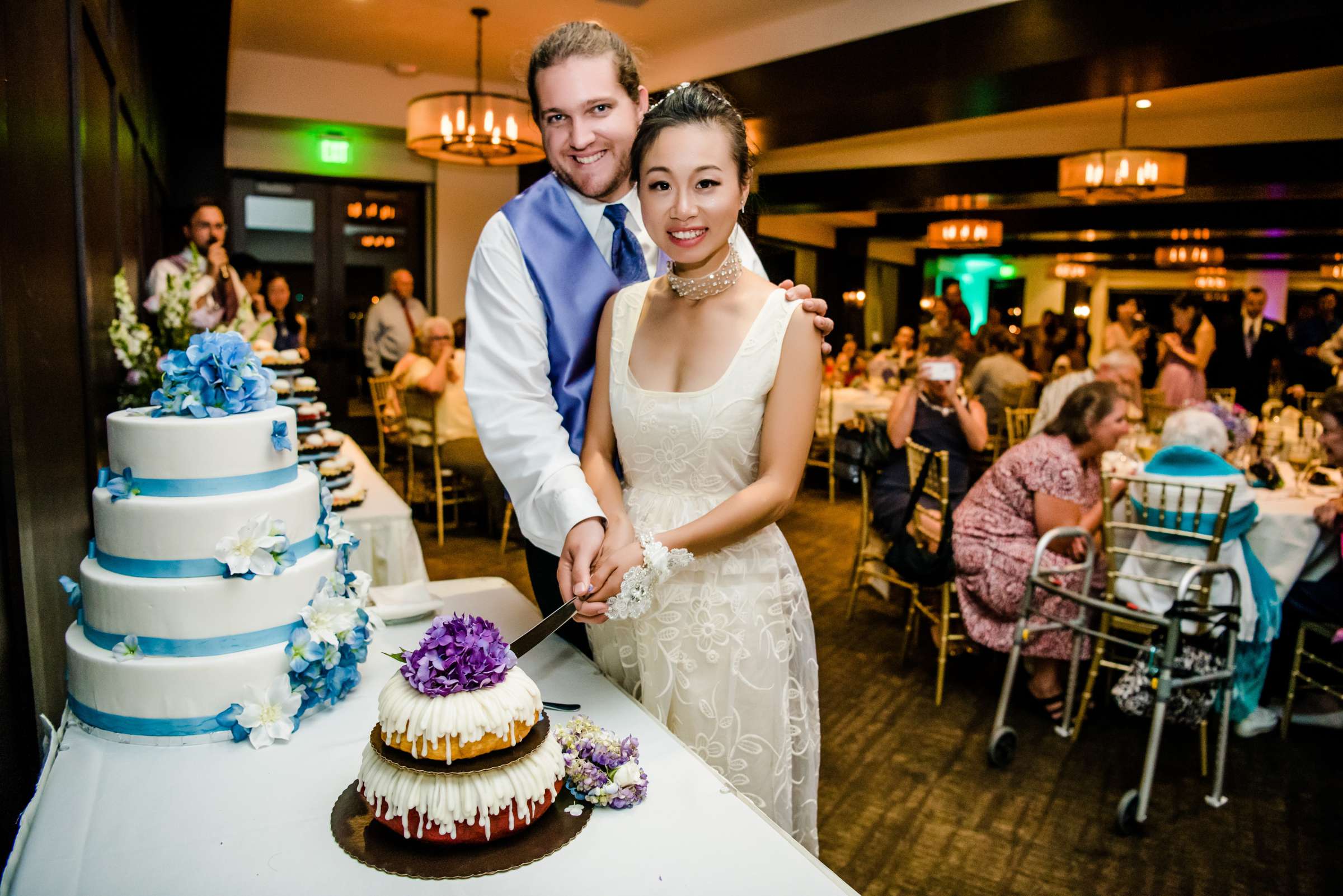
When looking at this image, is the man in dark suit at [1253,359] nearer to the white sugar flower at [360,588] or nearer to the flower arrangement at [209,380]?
the white sugar flower at [360,588]

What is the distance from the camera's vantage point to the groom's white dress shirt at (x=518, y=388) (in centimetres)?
145

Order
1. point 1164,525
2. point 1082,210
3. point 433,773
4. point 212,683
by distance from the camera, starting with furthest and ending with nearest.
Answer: point 1082,210, point 1164,525, point 212,683, point 433,773

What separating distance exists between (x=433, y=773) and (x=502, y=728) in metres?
0.09

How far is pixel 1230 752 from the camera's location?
3127 millimetres

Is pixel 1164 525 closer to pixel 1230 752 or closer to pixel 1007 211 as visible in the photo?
pixel 1230 752

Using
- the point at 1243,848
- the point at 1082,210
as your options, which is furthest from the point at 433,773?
the point at 1082,210

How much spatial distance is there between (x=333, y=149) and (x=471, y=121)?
12.0ft

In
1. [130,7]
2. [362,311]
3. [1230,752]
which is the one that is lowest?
[1230,752]

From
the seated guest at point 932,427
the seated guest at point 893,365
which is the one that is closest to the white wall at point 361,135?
the seated guest at point 893,365

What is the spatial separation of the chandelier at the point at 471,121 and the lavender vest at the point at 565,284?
4.44 m

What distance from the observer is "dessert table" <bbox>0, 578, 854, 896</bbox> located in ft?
3.01

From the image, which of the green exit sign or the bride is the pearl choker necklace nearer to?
the bride

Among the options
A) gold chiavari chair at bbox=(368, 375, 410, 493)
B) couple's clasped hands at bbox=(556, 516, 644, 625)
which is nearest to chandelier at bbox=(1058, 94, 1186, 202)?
gold chiavari chair at bbox=(368, 375, 410, 493)

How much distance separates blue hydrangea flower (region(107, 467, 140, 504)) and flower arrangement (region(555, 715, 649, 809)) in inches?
27.6
